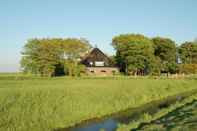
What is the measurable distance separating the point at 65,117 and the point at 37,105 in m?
2.34

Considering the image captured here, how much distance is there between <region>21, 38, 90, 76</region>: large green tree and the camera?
83.8 m

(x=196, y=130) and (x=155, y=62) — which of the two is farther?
(x=155, y=62)

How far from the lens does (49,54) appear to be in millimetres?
84375

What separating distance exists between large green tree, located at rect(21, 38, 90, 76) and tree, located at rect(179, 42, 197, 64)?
117 ft

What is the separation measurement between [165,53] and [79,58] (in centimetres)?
2710

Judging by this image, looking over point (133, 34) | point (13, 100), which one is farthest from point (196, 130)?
point (133, 34)

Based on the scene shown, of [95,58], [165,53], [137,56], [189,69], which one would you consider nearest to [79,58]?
[95,58]

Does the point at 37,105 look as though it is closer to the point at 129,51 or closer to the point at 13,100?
the point at 13,100

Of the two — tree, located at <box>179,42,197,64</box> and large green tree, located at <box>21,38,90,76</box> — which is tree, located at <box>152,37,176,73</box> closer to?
tree, located at <box>179,42,197,64</box>

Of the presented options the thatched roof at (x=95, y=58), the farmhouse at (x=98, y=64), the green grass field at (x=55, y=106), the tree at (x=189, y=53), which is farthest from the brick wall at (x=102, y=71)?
the green grass field at (x=55, y=106)

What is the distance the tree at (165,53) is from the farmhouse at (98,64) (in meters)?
14.3

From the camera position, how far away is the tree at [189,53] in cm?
10490

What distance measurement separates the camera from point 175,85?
55031mm

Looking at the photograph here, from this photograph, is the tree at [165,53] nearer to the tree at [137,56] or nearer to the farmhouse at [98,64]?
the tree at [137,56]
